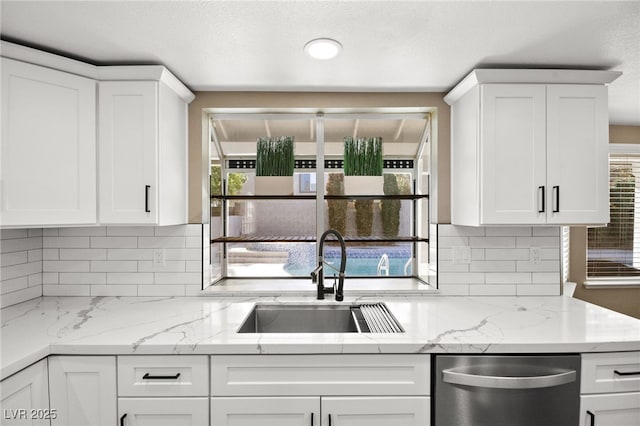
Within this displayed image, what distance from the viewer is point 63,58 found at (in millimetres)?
1736

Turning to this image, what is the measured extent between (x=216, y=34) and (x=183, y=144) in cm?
88

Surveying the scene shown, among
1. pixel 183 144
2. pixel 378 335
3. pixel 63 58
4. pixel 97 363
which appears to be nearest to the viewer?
pixel 97 363

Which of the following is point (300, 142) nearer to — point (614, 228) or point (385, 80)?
point (385, 80)

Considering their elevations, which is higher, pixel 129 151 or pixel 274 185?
pixel 129 151

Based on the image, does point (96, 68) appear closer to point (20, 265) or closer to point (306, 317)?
point (20, 265)

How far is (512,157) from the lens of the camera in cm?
192

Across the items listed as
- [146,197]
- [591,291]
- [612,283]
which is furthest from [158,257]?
[612,283]

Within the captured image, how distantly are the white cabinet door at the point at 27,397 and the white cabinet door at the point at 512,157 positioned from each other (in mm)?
2181

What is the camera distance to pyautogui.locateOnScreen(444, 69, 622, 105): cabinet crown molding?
1896 millimetres

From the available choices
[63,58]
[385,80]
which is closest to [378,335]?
[385,80]

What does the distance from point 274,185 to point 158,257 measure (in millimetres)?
880

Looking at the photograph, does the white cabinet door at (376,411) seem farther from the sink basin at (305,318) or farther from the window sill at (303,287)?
the window sill at (303,287)

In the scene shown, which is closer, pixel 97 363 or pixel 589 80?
pixel 97 363

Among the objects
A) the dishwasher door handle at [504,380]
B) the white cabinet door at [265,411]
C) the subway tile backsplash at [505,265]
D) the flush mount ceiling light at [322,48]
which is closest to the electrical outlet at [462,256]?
the subway tile backsplash at [505,265]
